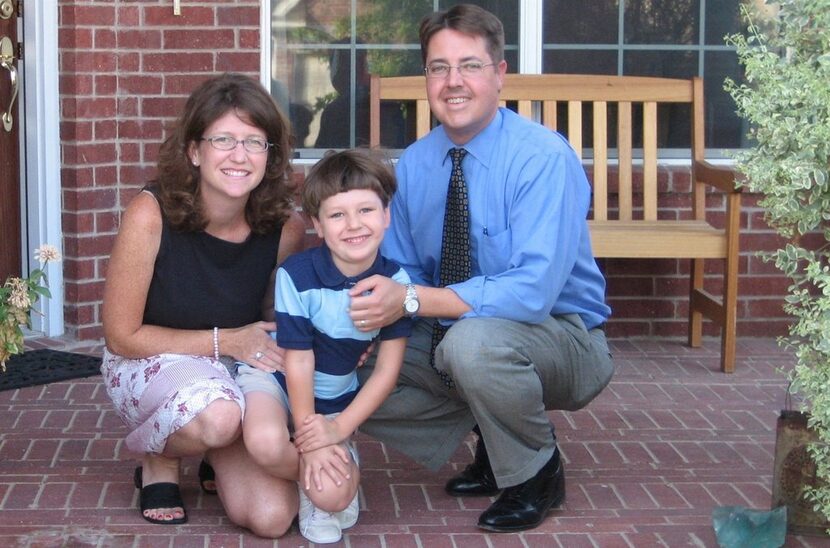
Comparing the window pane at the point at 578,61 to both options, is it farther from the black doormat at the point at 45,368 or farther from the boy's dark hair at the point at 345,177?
the boy's dark hair at the point at 345,177

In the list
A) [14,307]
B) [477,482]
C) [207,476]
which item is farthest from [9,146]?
[477,482]

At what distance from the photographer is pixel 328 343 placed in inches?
147

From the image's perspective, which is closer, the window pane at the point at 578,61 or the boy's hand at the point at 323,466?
the boy's hand at the point at 323,466

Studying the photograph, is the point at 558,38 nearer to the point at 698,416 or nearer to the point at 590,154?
the point at 590,154

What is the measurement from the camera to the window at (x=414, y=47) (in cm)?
611

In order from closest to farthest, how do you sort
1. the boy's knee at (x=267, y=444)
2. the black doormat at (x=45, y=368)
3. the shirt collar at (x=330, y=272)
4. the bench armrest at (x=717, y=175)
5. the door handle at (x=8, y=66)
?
the boy's knee at (x=267, y=444), the shirt collar at (x=330, y=272), the black doormat at (x=45, y=368), the bench armrest at (x=717, y=175), the door handle at (x=8, y=66)

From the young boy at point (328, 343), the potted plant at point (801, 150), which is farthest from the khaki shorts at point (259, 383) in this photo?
the potted plant at point (801, 150)

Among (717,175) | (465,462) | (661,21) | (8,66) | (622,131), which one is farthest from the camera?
(661,21)

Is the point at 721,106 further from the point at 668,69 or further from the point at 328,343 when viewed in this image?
the point at 328,343

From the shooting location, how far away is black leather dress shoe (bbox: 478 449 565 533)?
3.81 m

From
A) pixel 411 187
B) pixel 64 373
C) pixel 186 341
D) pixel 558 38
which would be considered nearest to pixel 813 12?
pixel 411 187

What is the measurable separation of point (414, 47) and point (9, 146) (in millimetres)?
1817

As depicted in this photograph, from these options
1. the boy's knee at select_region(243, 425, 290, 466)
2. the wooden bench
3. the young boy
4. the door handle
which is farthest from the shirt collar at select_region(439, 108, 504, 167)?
the door handle

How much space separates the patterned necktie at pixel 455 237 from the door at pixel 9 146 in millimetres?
2672
